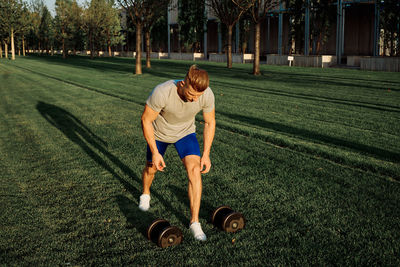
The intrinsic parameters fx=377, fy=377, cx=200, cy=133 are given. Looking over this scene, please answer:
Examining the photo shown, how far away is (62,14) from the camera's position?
5962 centimetres

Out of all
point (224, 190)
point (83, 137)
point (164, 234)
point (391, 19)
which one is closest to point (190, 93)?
point (164, 234)

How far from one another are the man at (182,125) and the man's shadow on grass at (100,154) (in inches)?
27.5

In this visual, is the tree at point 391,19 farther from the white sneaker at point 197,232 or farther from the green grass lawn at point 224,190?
the white sneaker at point 197,232

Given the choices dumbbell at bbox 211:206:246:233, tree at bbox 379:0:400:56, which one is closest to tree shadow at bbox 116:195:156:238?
dumbbell at bbox 211:206:246:233

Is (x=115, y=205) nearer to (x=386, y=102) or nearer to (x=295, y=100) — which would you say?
(x=295, y=100)

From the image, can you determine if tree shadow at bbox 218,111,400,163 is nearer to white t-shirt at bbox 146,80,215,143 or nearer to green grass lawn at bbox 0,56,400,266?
green grass lawn at bbox 0,56,400,266

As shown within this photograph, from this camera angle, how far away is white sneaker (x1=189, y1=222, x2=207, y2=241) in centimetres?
384

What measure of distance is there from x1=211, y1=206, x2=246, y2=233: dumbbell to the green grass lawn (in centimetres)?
8

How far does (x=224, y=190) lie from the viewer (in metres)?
5.24

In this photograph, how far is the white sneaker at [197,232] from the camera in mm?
3844

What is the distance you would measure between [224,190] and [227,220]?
1278 mm

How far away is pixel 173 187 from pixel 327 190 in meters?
2.14

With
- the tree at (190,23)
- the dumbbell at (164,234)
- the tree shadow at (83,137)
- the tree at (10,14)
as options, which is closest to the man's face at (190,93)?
the dumbbell at (164,234)

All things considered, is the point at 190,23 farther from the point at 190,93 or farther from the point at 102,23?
the point at 190,93
